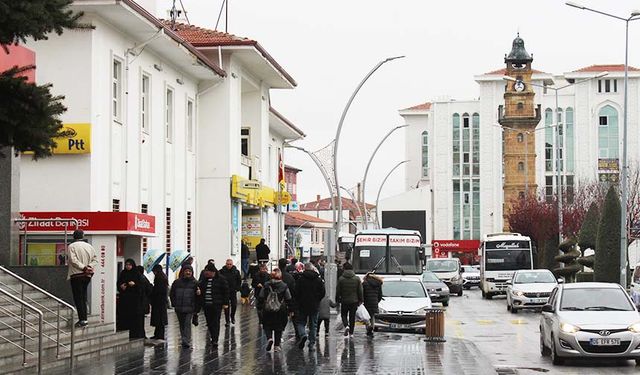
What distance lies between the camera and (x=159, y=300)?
23.9 m

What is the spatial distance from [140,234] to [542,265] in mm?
56815

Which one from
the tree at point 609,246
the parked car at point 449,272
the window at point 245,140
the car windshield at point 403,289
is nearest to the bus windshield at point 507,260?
the parked car at point 449,272

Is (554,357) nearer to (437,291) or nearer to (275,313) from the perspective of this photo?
(275,313)

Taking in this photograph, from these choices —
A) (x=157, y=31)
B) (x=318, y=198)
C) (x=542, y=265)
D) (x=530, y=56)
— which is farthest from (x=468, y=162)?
(x=157, y=31)

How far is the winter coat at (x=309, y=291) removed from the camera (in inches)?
938

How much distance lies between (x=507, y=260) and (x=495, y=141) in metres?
75.9

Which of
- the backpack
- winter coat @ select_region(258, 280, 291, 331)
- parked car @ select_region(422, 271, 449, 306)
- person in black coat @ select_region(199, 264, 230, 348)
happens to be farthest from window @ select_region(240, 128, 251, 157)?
the backpack

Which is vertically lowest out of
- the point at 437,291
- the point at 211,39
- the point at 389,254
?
the point at 437,291

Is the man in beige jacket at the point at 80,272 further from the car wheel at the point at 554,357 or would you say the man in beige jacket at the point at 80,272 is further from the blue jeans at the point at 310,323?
the car wheel at the point at 554,357

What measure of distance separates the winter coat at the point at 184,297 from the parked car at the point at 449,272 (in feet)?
126

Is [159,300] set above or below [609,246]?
below

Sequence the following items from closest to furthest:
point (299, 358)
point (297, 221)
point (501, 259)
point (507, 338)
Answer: point (299, 358) < point (507, 338) < point (501, 259) < point (297, 221)

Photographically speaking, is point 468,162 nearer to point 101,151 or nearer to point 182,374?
point 101,151

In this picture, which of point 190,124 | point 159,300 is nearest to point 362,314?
point 159,300
